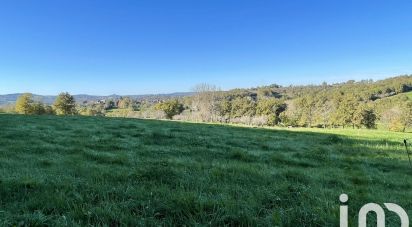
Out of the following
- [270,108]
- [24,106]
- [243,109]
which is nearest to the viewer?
[24,106]

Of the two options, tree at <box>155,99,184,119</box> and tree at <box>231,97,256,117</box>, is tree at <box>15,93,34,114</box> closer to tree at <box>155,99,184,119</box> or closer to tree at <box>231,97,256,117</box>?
tree at <box>155,99,184,119</box>

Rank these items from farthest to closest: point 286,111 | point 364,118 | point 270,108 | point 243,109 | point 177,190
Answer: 1. point 243,109
2. point 270,108
3. point 286,111
4. point 364,118
5. point 177,190

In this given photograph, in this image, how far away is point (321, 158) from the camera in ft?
36.7

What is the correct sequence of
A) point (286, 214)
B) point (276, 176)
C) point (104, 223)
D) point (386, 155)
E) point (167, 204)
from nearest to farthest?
point (104, 223) < point (286, 214) < point (167, 204) < point (276, 176) < point (386, 155)

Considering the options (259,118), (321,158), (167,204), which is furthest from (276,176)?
(259,118)

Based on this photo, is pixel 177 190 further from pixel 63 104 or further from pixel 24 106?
pixel 63 104

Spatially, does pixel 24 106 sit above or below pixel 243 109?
above

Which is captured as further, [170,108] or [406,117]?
[170,108]

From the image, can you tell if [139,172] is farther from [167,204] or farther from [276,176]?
[276,176]

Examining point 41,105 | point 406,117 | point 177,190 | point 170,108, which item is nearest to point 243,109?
point 170,108

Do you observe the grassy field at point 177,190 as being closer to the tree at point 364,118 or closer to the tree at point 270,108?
the tree at point 364,118

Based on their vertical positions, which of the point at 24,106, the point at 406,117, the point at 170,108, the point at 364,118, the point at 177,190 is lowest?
the point at 364,118

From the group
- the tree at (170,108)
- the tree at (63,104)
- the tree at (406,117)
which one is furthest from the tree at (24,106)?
the tree at (406,117)

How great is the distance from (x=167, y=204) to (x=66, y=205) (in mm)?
1469
